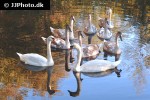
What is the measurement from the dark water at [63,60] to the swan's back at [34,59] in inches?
10.3

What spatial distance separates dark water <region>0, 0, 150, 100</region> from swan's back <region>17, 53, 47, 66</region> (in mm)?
262

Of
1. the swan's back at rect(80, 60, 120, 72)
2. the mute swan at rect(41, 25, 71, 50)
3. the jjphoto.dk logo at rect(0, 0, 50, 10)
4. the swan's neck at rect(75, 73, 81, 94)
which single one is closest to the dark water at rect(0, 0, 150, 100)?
the swan's neck at rect(75, 73, 81, 94)

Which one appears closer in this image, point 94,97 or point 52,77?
point 94,97

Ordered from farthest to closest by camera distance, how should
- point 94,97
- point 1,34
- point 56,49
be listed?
point 1,34 → point 56,49 → point 94,97

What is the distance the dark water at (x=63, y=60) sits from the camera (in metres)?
12.3

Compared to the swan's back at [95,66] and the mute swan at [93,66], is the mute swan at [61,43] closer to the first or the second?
the mute swan at [93,66]

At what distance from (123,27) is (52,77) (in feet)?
25.5

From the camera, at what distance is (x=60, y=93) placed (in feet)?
40.2

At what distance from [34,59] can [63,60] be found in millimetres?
1317

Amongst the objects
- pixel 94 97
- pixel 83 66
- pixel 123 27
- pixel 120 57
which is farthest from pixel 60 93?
pixel 123 27

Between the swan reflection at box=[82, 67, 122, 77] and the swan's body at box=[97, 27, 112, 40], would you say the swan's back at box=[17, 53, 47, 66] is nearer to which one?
the swan reflection at box=[82, 67, 122, 77]

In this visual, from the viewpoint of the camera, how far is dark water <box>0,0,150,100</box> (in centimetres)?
1234

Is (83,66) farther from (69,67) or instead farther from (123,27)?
(123,27)

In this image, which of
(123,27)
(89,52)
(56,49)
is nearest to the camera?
(89,52)
